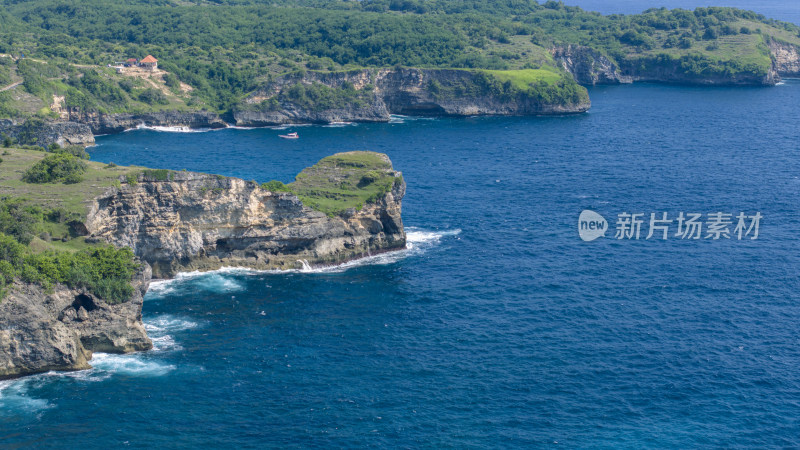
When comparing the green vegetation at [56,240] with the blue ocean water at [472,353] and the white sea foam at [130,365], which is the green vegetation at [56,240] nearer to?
the white sea foam at [130,365]

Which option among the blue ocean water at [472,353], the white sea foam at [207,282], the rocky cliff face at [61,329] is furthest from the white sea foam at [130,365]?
the white sea foam at [207,282]

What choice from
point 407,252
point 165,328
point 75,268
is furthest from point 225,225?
point 75,268

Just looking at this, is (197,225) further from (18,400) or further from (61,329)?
(18,400)

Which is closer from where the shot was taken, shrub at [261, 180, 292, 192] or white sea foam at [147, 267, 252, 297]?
white sea foam at [147, 267, 252, 297]

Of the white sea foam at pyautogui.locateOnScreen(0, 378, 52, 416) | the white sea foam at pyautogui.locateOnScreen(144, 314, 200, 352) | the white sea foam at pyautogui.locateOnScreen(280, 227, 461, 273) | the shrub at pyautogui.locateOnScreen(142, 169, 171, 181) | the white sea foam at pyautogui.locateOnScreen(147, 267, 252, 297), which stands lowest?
the white sea foam at pyautogui.locateOnScreen(0, 378, 52, 416)

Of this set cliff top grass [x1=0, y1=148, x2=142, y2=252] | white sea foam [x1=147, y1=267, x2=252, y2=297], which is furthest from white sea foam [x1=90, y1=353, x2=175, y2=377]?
white sea foam [x1=147, y1=267, x2=252, y2=297]

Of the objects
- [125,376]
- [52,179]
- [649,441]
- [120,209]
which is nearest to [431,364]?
[649,441]

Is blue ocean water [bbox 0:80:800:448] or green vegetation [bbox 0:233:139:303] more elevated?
green vegetation [bbox 0:233:139:303]

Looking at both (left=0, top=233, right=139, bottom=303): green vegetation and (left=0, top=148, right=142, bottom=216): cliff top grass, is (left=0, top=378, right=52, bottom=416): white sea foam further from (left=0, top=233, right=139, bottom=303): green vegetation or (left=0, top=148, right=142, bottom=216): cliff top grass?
(left=0, top=148, right=142, bottom=216): cliff top grass
